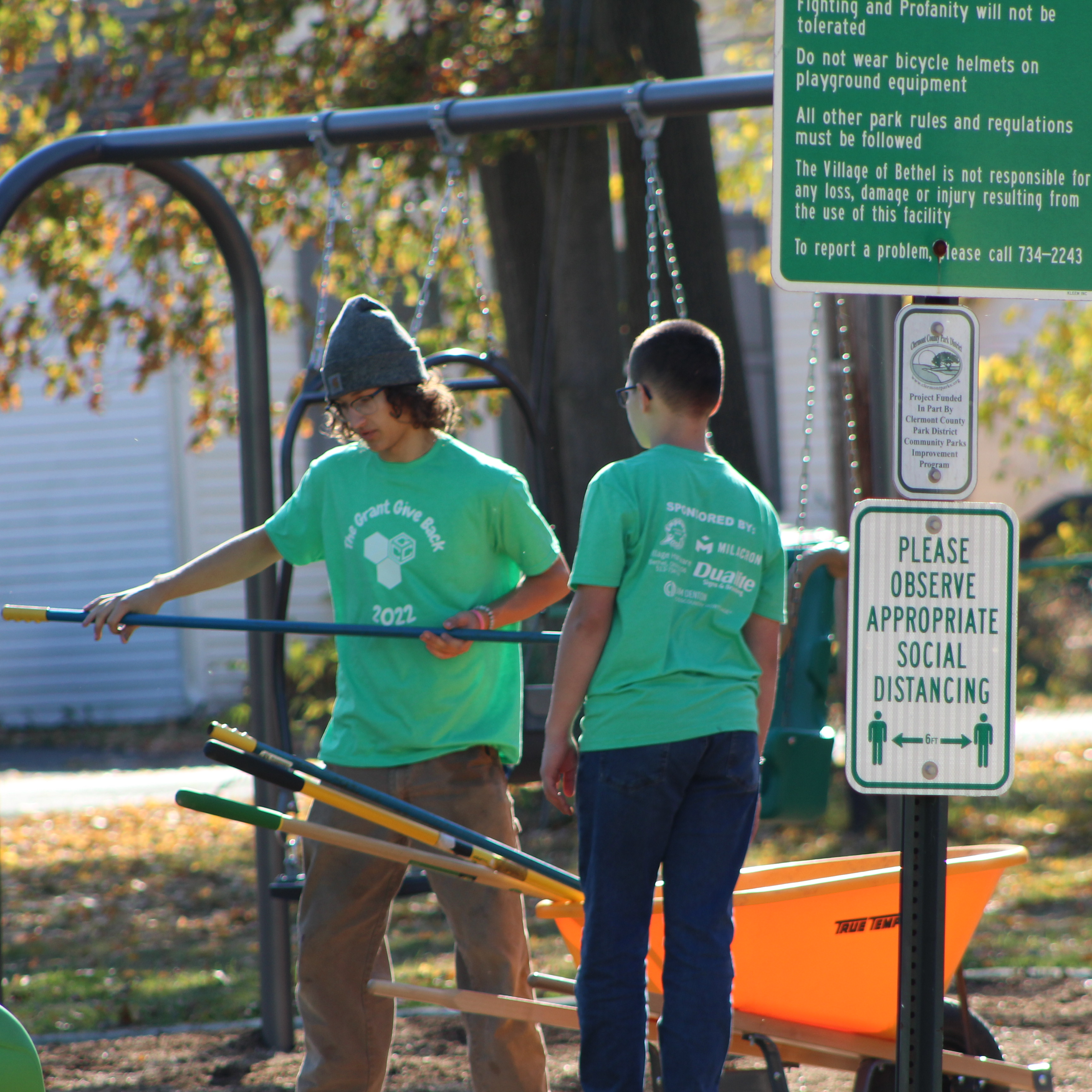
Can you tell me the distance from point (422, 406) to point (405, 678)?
2.09ft

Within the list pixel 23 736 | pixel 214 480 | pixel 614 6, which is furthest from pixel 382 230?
pixel 23 736

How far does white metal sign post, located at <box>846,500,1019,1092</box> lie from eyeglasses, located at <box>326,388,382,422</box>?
131cm

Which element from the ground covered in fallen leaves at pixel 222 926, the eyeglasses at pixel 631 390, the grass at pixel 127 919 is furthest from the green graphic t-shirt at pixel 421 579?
the grass at pixel 127 919

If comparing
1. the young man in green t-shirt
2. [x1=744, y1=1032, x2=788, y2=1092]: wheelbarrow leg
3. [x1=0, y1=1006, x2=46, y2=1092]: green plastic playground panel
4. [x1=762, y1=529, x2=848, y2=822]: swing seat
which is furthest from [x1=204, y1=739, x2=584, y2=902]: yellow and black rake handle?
[x1=762, y1=529, x2=848, y2=822]: swing seat

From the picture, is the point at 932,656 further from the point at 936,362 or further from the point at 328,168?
the point at 328,168

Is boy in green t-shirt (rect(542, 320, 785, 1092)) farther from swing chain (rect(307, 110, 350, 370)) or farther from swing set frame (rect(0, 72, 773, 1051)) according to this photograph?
swing chain (rect(307, 110, 350, 370))

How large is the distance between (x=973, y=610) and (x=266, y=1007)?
3.08 meters

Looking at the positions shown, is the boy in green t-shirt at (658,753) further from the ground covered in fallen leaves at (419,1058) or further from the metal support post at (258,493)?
the metal support post at (258,493)

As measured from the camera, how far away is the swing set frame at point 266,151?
4688mm

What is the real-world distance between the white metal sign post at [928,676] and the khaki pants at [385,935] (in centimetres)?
111

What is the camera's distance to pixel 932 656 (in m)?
2.64

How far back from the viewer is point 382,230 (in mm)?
10969

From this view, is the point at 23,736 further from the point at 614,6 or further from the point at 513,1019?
the point at 513,1019

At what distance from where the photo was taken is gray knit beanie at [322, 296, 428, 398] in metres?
3.52
